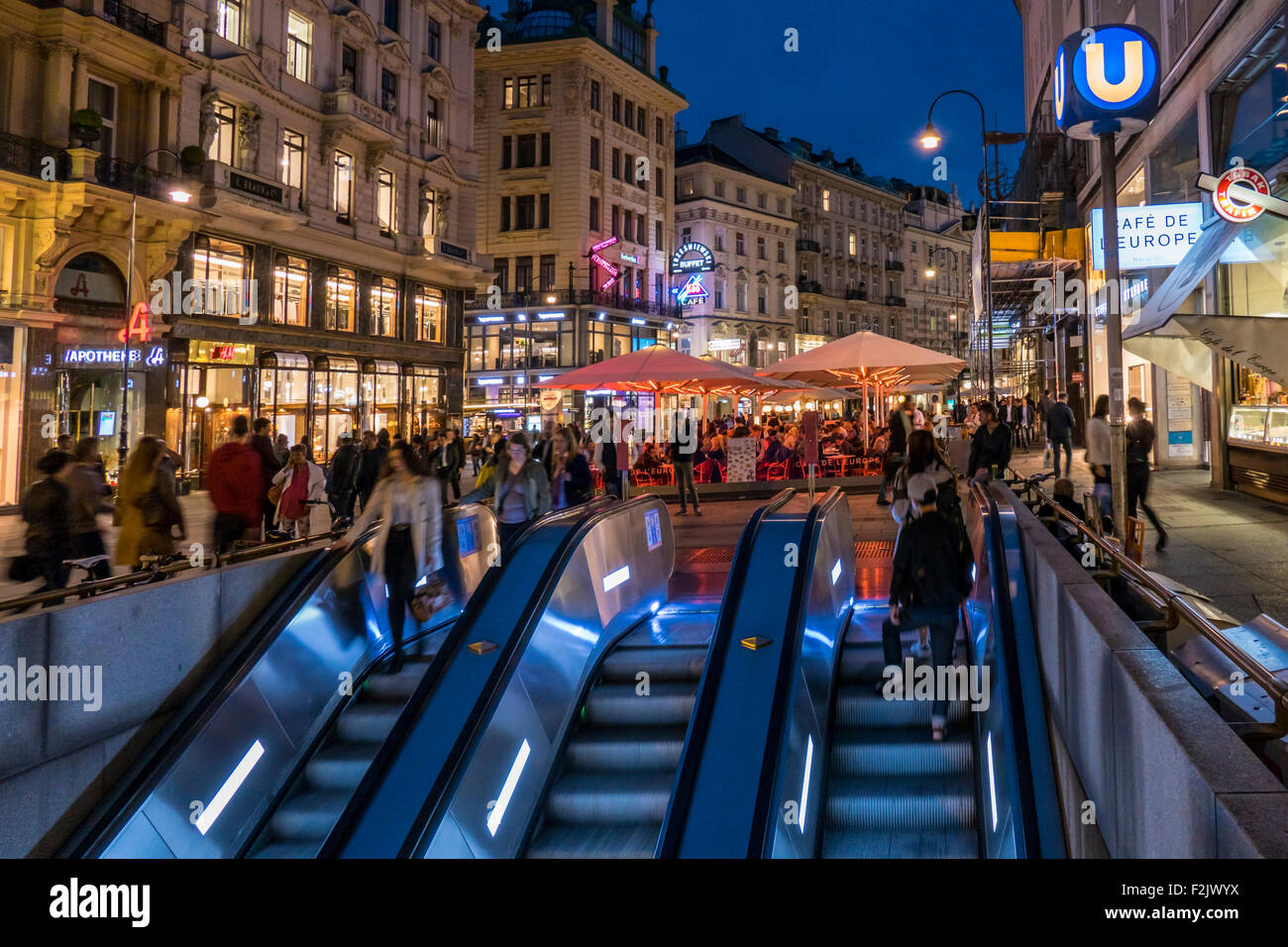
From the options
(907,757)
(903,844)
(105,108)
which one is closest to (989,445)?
(907,757)

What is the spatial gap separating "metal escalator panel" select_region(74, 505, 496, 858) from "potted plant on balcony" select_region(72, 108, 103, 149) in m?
20.3

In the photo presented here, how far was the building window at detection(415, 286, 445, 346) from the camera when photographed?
116ft

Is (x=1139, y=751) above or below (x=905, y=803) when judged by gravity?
above

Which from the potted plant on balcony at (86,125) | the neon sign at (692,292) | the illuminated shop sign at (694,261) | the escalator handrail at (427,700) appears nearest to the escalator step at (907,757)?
the escalator handrail at (427,700)

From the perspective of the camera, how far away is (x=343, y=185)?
102 ft

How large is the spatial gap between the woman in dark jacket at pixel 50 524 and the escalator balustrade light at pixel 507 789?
4.50m

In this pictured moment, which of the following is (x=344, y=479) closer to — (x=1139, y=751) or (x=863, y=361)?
(x=863, y=361)

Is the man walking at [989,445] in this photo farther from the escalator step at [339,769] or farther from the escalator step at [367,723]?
the escalator step at [339,769]

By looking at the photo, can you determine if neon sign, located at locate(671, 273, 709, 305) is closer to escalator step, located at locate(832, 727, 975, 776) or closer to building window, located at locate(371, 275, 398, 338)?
building window, located at locate(371, 275, 398, 338)

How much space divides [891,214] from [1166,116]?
6754cm

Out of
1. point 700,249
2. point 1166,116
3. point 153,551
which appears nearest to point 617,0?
point 700,249

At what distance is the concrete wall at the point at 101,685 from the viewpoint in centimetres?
521

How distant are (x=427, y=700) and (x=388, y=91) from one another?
33024mm
